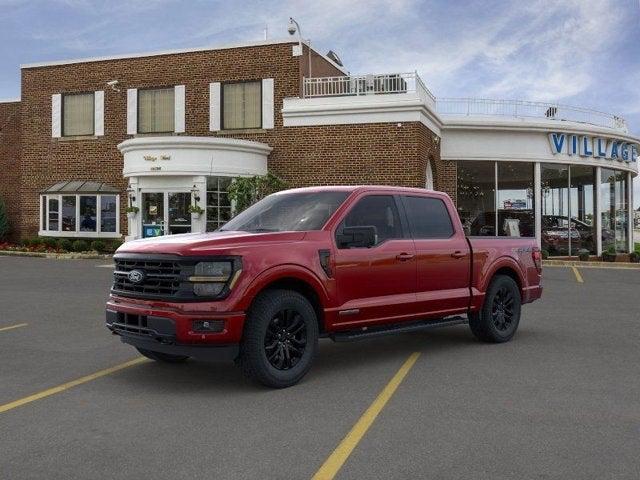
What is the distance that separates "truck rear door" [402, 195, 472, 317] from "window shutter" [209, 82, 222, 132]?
62.2 feet

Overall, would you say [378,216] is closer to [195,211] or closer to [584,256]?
[195,211]

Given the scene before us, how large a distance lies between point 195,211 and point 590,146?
16.3 m

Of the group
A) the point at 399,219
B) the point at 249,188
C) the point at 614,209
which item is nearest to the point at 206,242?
the point at 399,219

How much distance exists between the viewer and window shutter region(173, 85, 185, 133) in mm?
26484

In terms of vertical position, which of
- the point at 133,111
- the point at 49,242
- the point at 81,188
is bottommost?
the point at 49,242

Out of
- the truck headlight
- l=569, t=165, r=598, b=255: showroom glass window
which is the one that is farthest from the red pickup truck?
l=569, t=165, r=598, b=255: showroom glass window

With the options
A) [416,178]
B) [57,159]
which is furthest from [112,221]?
[416,178]

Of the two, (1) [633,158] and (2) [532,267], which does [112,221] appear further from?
(1) [633,158]

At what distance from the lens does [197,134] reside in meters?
26.3

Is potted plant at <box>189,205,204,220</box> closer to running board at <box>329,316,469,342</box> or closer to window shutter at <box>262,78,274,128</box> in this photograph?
window shutter at <box>262,78,274,128</box>

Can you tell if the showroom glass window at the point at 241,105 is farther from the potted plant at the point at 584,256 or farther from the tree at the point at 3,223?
the potted plant at the point at 584,256

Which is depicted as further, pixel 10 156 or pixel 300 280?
pixel 10 156

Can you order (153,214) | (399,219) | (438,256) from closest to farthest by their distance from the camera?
(399,219) < (438,256) < (153,214)

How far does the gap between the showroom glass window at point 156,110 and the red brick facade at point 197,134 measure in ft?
1.32
